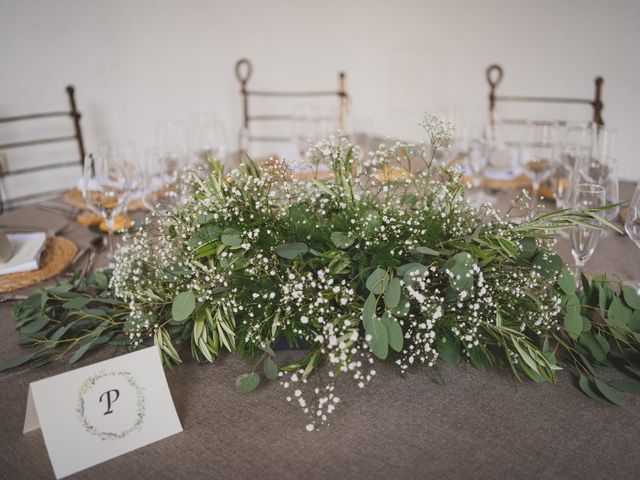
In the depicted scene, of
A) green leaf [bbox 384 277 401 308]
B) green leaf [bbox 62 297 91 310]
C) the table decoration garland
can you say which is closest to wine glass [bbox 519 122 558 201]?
the table decoration garland

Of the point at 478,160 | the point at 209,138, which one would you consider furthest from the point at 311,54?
the point at 478,160

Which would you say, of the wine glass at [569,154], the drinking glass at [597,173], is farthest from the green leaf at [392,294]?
the wine glass at [569,154]

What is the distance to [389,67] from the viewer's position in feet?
13.1

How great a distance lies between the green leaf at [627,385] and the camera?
36.7 inches

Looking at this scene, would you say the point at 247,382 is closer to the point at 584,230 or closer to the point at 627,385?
the point at 627,385

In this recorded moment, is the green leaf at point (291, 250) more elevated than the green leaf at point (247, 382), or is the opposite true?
the green leaf at point (291, 250)

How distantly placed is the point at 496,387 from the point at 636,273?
0.62 meters

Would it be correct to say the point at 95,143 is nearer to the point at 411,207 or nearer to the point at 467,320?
the point at 411,207

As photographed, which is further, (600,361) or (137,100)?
(137,100)

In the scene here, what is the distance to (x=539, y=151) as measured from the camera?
1.94m

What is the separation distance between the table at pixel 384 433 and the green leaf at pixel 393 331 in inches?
3.6

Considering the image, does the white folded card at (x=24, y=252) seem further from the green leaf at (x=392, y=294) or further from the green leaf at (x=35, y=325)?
the green leaf at (x=392, y=294)

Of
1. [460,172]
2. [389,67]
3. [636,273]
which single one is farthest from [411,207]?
[389,67]

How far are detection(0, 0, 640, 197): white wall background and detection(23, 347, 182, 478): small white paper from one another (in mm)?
2708
